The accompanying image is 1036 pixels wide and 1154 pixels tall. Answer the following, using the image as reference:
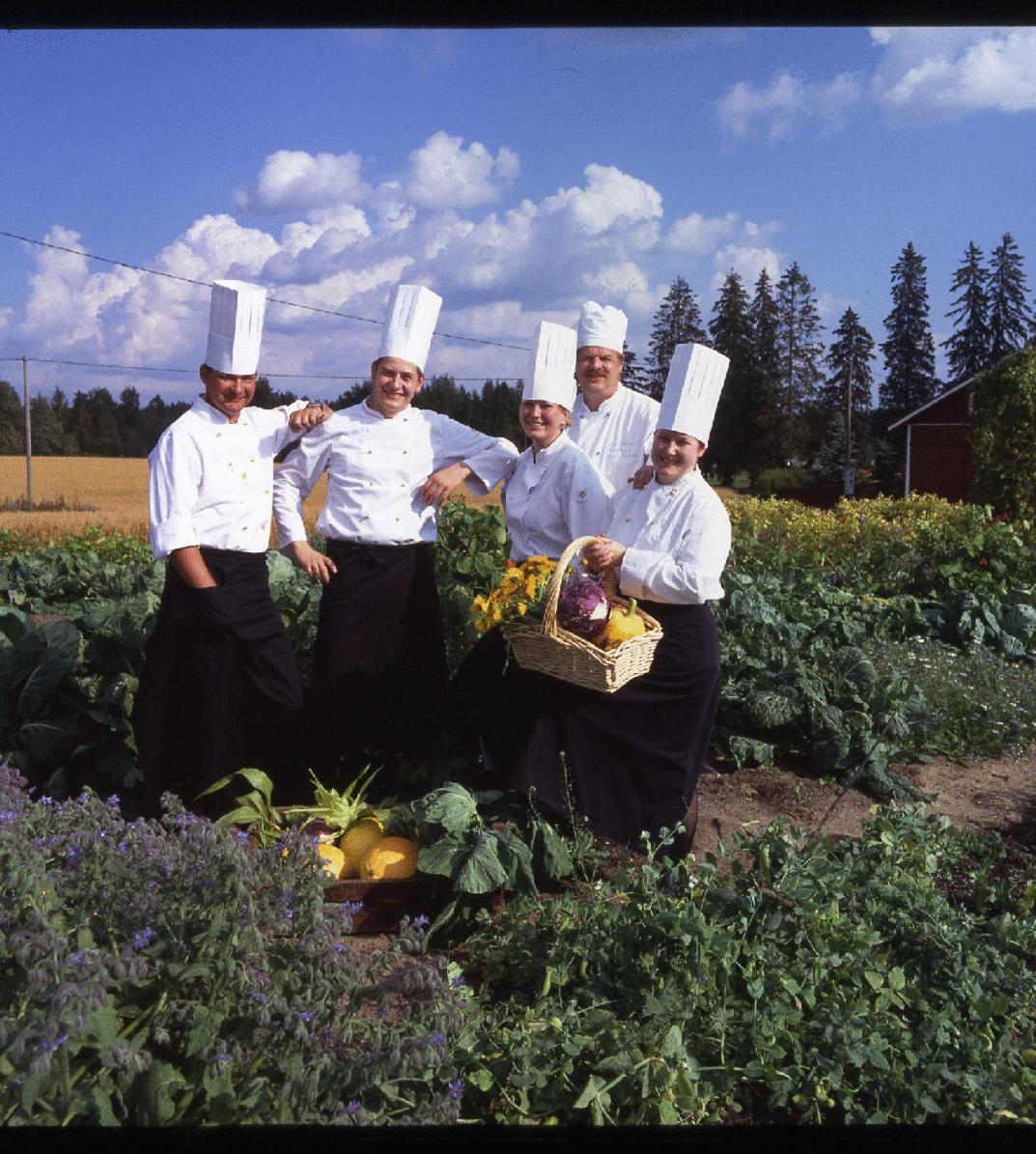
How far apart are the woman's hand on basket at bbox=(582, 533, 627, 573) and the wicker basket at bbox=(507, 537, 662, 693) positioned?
0.05 meters

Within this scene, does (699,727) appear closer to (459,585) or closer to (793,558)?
(459,585)

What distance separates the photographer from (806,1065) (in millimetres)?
2570

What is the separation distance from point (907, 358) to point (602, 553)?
97.9 feet

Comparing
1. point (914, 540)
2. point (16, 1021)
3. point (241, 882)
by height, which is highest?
point (914, 540)

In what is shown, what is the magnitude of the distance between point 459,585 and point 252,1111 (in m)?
3.83

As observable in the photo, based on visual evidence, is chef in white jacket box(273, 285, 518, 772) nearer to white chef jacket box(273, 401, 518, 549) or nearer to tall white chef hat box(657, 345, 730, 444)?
white chef jacket box(273, 401, 518, 549)

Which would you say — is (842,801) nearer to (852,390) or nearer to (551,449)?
(551,449)

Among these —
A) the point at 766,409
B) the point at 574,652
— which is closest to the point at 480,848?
→ the point at 574,652

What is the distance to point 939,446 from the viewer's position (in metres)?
27.2

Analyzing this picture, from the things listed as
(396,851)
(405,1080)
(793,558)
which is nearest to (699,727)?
(396,851)

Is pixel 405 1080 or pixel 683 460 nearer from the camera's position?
pixel 405 1080

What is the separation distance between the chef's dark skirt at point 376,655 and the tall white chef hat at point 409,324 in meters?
0.70

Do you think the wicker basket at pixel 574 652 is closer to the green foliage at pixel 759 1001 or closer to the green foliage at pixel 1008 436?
the green foliage at pixel 759 1001

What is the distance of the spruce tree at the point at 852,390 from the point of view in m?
29.7
